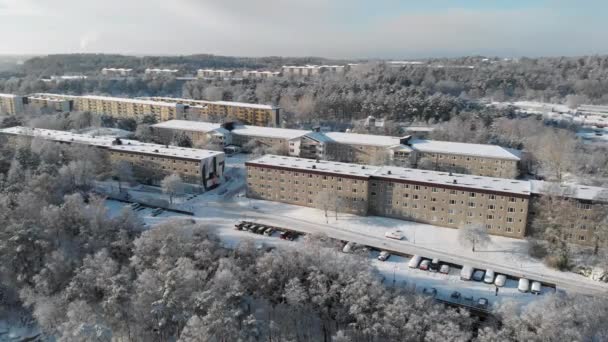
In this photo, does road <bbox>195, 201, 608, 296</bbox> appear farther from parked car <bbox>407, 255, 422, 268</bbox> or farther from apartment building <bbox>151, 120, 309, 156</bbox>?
apartment building <bbox>151, 120, 309, 156</bbox>

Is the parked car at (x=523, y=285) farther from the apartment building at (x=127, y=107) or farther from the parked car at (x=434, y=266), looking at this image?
the apartment building at (x=127, y=107)

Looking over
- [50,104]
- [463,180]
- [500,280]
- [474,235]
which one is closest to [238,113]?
[50,104]

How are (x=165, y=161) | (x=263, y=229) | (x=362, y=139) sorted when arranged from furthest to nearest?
(x=362, y=139)
(x=165, y=161)
(x=263, y=229)

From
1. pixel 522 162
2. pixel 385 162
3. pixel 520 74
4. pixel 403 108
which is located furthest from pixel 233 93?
pixel 520 74

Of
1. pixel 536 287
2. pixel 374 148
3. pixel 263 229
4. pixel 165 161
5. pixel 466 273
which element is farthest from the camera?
pixel 374 148

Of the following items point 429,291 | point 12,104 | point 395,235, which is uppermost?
point 12,104

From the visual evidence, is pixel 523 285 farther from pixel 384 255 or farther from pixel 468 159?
pixel 468 159

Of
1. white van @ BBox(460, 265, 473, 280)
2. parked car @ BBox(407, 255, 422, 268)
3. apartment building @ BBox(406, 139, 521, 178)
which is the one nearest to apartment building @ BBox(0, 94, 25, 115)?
apartment building @ BBox(406, 139, 521, 178)

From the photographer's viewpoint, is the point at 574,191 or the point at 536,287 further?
the point at 574,191
